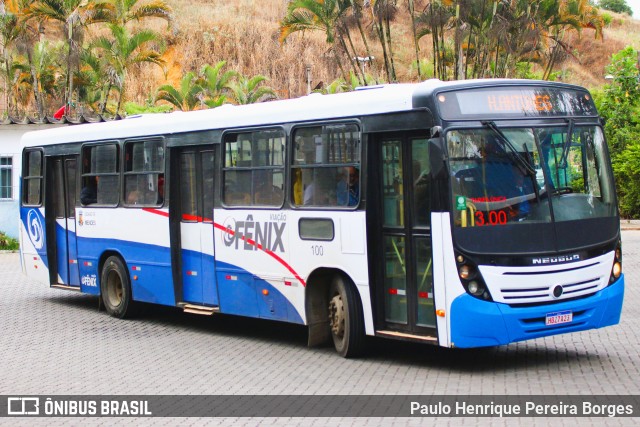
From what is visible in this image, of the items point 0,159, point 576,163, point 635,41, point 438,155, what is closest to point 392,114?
point 438,155

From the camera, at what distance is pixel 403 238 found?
448 inches

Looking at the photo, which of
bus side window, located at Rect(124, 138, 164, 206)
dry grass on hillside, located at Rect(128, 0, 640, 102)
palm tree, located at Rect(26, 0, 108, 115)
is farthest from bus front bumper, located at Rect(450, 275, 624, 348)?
dry grass on hillside, located at Rect(128, 0, 640, 102)

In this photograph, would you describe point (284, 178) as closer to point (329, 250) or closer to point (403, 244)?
point (329, 250)

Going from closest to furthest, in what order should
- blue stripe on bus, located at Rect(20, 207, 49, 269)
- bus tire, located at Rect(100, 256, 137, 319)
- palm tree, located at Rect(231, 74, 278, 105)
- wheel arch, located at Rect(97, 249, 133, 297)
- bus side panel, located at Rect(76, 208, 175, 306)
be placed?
bus side panel, located at Rect(76, 208, 175, 306) → bus tire, located at Rect(100, 256, 137, 319) → wheel arch, located at Rect(97, 249, 133, 297) → blue stripe on bus, located at Rect(20, 207, 49, 269) → palm tree, located at Rect(231, 74, 278, 105)

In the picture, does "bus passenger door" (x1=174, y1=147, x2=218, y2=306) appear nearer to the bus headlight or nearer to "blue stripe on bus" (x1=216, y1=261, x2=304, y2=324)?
"blue stripe on bus" (x1=216, y1=261, x2=304, y2=324)

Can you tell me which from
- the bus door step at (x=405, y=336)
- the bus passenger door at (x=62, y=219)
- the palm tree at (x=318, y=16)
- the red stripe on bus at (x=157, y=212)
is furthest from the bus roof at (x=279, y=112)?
the palm tree at (x=318, y=16)

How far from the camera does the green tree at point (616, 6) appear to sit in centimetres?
12569

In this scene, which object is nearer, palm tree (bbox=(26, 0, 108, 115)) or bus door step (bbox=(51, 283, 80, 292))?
bus door step (bbox=(51, 283, 80, 292))

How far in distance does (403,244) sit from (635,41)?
289 feet

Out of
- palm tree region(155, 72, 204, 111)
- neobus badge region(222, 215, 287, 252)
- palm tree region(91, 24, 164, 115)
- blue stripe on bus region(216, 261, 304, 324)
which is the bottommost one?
blue stripe on bus region(216, 261, 304, 324)

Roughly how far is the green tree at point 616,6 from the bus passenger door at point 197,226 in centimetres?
11722

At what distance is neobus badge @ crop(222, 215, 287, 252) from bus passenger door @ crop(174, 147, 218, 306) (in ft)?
1.71

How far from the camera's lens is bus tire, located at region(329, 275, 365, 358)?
11961 millimetres

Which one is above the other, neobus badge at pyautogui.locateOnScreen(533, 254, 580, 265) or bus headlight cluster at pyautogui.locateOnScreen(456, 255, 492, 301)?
neobus badge at pyautogui.locateOnScreen(533, 254, 580, 265)
